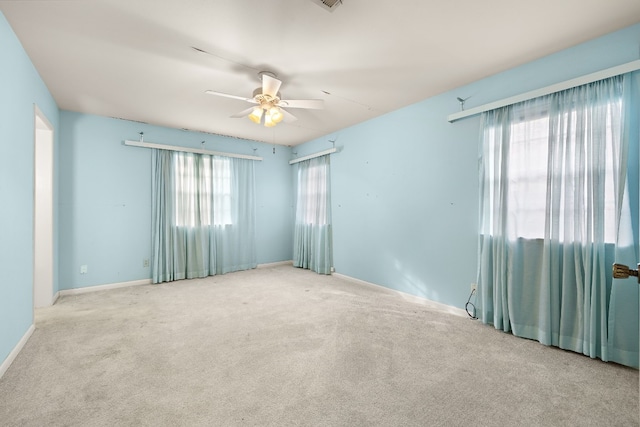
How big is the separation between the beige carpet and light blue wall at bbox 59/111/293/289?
1042mm

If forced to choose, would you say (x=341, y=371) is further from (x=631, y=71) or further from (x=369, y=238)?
(x=631, y=71)

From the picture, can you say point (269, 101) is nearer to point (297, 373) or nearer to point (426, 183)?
point (426, 183)

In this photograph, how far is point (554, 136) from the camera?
2529 mm

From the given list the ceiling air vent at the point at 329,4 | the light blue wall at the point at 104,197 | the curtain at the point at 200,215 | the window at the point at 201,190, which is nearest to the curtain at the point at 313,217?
the curtain at the point at 200,215

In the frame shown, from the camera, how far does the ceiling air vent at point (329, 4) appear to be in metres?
1.84

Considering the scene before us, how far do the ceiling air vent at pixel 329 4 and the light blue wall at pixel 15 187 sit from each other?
2.33 m

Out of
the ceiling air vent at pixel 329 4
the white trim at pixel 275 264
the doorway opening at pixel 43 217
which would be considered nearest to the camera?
the ceiling air vent at pixel 329 4

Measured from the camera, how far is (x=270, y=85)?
266 cm

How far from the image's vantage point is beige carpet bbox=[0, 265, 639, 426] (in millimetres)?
1651

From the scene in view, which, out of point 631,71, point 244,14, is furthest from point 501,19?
point 244,14

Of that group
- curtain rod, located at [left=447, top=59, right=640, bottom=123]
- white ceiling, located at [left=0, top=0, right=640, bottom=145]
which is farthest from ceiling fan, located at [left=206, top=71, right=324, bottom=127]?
curtain rod, located at [left=447, top=59, right=640, bottom=123]

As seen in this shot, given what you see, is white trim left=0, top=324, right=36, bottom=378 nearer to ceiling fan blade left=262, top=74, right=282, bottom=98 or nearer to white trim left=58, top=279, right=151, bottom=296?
white trim left=58, top=279, right=151, bottom=296

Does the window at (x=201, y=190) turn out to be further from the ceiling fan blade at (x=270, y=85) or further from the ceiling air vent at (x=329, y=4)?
the ceiling air vent at (x=329, y=4)

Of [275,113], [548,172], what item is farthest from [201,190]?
[548,172]
